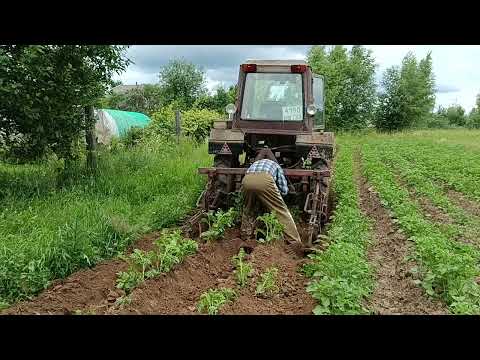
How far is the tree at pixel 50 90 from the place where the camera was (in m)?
8.26

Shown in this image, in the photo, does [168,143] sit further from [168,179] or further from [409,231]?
[409,231]

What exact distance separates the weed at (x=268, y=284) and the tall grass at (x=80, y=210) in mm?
2149

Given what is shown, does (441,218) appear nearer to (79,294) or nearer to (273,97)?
(273,97)

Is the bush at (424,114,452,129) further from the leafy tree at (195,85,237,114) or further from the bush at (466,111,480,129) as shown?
the leafy tree at (195,85,237,114)

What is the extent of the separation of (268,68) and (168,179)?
10.6 ft

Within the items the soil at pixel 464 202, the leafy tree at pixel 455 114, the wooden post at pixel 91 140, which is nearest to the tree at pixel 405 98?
the leafy tree at pixel 455 114

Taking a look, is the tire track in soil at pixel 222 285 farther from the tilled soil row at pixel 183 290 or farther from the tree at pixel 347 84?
the tree at pixel 347 84

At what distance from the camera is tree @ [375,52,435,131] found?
43031 millimetres

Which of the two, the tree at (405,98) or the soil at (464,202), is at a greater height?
the tree at (405,98)

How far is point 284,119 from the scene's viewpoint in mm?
8875

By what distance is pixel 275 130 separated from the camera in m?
8.77

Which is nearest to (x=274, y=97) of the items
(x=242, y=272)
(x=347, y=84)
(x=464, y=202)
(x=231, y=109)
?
(x=231, y=109)

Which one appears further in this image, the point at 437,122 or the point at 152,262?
the point at 437,122

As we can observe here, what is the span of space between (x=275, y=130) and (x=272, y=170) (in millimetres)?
1829
